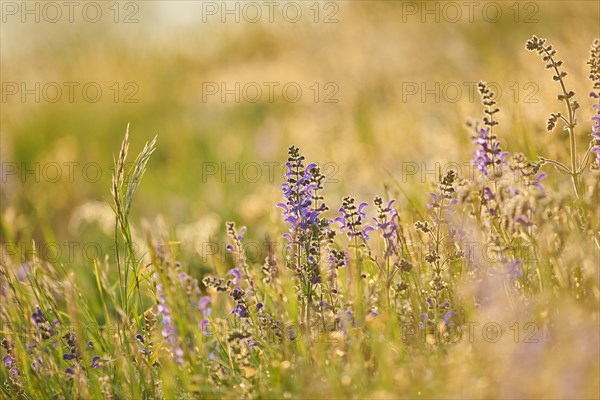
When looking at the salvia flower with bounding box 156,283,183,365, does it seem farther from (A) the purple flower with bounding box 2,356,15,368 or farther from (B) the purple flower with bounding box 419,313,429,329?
(B) the purple flower with bounding box 419,313,429,329

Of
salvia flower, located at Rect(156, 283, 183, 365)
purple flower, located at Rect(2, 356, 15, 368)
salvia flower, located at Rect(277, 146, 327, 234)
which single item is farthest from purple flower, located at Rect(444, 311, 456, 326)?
purple flower, located at Rect(2, 356, 15, 368)

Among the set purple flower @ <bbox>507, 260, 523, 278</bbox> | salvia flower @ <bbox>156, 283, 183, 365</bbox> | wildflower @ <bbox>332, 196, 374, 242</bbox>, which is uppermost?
wildflower @ <bbox>332, 196, 374, 242</bbox>

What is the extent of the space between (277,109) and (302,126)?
2.62m

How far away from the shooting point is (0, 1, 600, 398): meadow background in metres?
3.52

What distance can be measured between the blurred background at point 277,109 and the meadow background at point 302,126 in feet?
0.11

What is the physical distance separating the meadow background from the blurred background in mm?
32

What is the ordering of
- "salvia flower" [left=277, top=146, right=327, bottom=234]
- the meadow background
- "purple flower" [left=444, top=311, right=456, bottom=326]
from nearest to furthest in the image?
"purple flower" [left=444, top=311, right=456, bottom=326] < "salvia flower" [left=277, top=146, right=327, bottom=234] < the meadow background

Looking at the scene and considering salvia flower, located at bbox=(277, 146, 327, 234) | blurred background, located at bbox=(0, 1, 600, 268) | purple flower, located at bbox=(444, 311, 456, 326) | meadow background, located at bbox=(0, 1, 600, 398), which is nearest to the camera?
purple flower, located at bbox=(444, 311, 456, 326)

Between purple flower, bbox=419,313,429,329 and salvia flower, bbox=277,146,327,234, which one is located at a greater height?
salvia flower, bbox=277,146,327,234

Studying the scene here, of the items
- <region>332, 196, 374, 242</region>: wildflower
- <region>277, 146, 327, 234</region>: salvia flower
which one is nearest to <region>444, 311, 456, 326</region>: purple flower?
<region>332, 196, 374, 242</region>: wildflower

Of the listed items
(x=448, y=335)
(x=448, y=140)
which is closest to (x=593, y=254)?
(x=448, y=335)

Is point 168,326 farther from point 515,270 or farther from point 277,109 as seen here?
point 277,109

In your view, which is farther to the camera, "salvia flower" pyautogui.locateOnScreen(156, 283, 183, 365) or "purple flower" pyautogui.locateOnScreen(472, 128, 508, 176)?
"purple flower" pyautogui.locateOnScreen(472, 128, 508, 176)

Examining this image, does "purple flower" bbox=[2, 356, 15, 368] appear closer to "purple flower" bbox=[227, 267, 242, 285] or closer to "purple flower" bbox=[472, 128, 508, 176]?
"purple flower" bbox=[227, 267, 242, 285]
